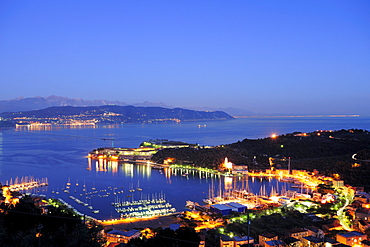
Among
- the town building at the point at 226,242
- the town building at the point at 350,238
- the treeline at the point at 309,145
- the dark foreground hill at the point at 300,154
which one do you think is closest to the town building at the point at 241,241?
the town building at the point at 226,242

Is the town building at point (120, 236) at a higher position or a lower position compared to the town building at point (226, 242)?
lower

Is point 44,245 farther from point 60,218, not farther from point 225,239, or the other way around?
point 225,239

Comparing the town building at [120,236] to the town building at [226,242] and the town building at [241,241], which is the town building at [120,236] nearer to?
the town building at [226,242]

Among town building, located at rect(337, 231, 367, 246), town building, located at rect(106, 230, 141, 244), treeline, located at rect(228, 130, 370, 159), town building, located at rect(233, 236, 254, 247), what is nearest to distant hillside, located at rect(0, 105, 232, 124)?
treeline, located at rect(228, 130, 370, 159)

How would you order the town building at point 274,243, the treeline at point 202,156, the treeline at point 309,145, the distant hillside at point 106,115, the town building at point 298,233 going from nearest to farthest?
the town building at point 274,243
the town building at point 298,233
the treeline at point 202,156
the treeline at point 309,145
the distant hillside at point 106,115

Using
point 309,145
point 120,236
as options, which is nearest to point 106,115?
point 309,145

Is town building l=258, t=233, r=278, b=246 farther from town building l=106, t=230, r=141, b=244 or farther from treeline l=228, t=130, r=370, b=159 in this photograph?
treeline l=228, t=130, r=370, b=159
